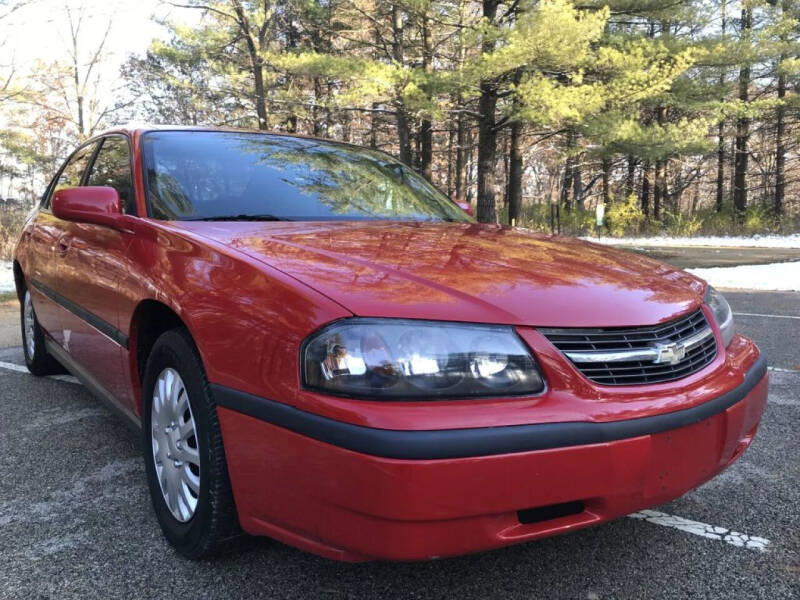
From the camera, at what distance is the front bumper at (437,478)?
55.3 inches

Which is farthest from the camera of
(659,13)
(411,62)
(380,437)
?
(411,62)

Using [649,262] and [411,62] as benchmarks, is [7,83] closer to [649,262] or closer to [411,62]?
[411,62]

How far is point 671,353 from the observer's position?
1.76m

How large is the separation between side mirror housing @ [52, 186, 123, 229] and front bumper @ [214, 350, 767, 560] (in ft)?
4.00

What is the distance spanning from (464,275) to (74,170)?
317cm

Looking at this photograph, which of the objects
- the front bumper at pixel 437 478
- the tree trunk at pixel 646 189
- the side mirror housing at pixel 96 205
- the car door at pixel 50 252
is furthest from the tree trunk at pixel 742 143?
the front bumper at pixel 437 478

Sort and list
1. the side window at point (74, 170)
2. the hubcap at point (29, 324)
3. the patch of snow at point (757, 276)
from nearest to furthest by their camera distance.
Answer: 1. the side window at point (74, 170)
2. the hubcap at point (29, 324)
3. the patch of snow at point (757, 276)

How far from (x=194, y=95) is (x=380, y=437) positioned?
26.3 meters

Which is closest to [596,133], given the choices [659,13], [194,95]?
[659,13]

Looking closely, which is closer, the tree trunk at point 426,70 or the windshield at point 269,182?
the windshield at point 269,182

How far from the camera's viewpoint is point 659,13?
16.5 metres

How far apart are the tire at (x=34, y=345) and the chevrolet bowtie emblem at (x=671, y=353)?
3836 millimetres

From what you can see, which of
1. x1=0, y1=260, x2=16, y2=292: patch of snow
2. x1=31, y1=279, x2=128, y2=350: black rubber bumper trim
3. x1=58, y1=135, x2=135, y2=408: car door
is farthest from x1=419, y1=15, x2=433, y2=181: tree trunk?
x1=58, y1=135, x2=135, y2=408: car door

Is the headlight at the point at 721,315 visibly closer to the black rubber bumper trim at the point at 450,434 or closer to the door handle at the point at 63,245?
the black rubber bumper trim at the point at 450,434
